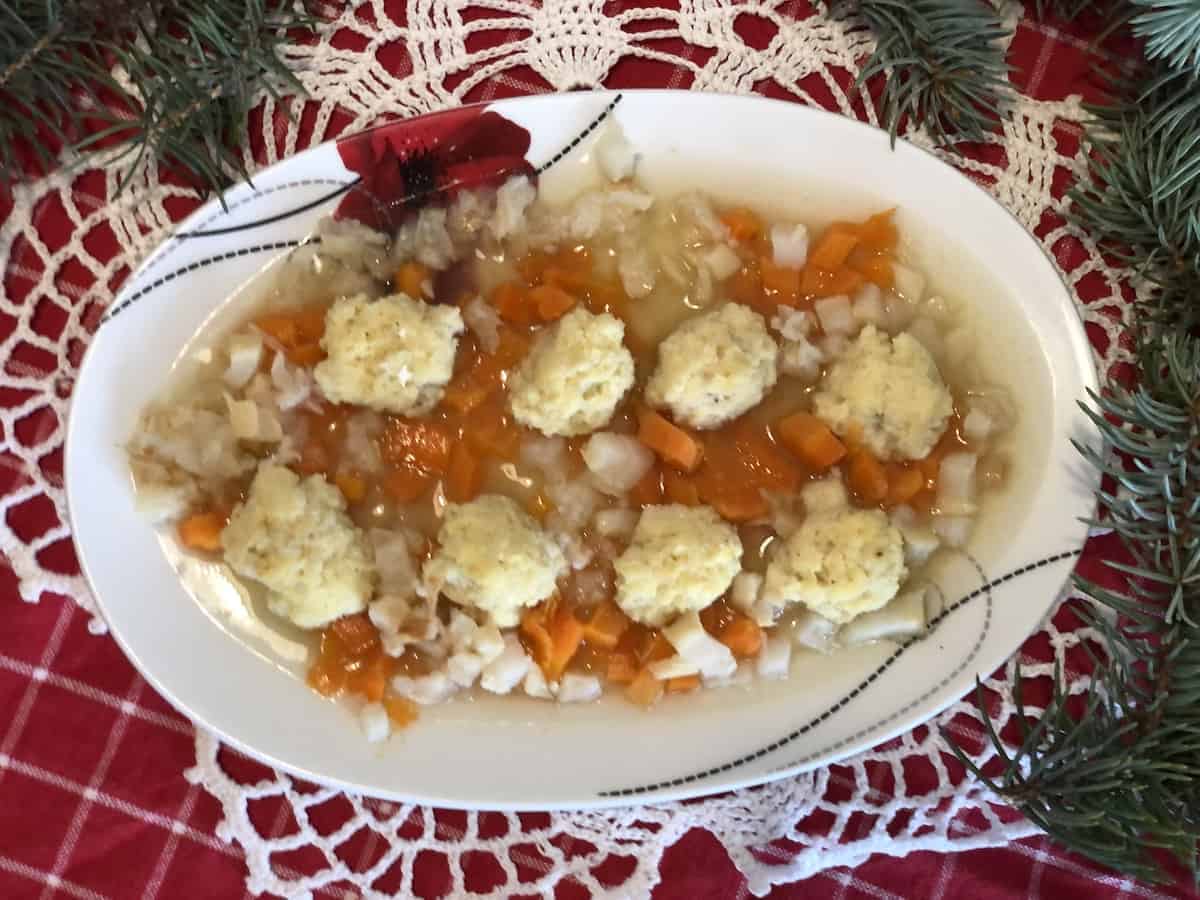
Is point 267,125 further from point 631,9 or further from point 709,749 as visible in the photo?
point 709,749

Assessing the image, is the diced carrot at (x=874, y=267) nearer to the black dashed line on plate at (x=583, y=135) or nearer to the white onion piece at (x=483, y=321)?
the black dashed line on plate at (x=583, y=135)

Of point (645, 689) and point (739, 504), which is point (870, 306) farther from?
point (645, 689)

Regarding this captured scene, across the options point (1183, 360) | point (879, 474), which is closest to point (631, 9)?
point (879, 474)

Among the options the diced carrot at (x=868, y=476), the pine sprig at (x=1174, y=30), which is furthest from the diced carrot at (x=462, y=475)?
the pine sprig at (x=1174, y=30)

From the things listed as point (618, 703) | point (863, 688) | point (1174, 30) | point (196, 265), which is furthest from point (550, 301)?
point (1174, 30)

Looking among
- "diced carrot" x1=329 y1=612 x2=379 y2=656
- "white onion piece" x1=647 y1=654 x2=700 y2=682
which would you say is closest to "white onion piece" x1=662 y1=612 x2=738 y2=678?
"white onion piece" x1=647 y1=654 x2=700 y2=682

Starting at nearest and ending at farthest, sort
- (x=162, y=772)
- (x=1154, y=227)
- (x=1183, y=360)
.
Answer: (x=1183, y=360)
(x=1154, y=227)
(x=162, y=772)
